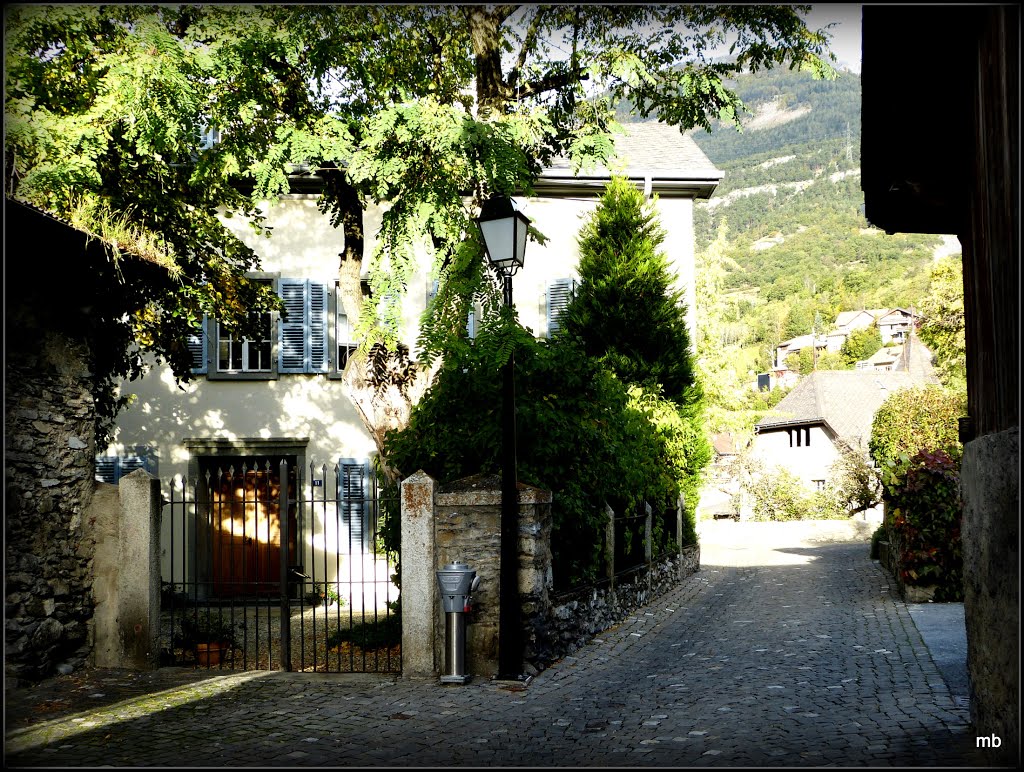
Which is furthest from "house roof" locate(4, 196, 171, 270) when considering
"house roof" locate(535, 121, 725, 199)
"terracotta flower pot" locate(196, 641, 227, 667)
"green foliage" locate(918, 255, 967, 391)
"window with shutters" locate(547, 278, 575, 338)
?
"green foliage" locate(918, 255, 967, 391)

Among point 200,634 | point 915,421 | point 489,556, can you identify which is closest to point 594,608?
point 489,556

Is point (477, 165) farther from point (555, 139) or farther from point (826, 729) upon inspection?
point (826, 729)

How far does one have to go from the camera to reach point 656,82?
39.9 ft

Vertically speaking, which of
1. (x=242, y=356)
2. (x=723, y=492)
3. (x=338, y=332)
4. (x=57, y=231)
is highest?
(x=338, y=332)

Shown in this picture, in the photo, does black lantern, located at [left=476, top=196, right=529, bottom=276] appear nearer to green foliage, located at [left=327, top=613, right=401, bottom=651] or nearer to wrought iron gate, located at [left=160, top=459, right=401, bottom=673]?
wrought iron gate, located at [left=160, top=459, right=401, bottom=673]

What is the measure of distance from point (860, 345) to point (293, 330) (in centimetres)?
10326

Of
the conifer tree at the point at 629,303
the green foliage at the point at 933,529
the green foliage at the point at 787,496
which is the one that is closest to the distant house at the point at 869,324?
the green foliage at the point at 787,496

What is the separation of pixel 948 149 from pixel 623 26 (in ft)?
23.0

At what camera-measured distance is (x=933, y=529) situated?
1274cm

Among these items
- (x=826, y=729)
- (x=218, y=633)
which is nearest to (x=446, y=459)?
(x=218, y=633)

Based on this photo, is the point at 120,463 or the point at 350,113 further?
the point at 120,463

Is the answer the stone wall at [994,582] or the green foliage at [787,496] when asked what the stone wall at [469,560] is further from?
the green foliage at [787,496]

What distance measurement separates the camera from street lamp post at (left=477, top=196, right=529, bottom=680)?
8445mm

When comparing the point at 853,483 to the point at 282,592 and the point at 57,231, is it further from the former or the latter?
the point at 57,231
